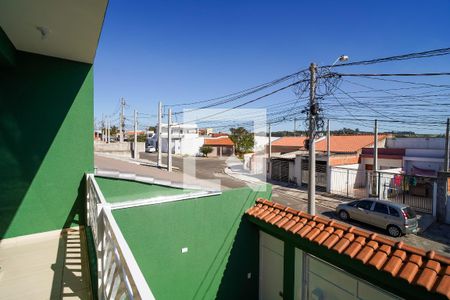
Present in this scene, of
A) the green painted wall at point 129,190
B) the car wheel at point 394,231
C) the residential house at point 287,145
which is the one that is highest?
the residential house at point 287,145

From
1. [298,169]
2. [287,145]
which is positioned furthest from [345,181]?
[287,145]

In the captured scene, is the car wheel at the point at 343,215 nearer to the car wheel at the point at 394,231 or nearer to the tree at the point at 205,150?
the car wheel at the point at 394,231

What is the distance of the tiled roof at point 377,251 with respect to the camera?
273 cm

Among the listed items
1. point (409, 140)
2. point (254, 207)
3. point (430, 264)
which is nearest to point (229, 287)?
point (254, 207)

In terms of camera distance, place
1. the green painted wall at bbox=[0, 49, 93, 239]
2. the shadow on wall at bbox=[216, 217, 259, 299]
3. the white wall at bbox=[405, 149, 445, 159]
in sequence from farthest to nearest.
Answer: the white wall at bbox=[405, 149, 445, 159], the shadow on wall at bbox=[216, 217, 259, 299], the green painted wall at bbox=[0, 49, 93, 239]

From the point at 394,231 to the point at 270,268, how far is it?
7.76 metres

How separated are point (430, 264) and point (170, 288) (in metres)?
4.06

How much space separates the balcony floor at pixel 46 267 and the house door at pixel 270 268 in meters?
3.43

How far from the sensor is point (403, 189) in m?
14.1

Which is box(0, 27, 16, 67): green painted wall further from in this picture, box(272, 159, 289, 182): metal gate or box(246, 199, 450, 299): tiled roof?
box(272, 159, 289, 182): metal gate

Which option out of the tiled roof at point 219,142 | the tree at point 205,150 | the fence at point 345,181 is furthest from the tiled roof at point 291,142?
the fence at point 345,181

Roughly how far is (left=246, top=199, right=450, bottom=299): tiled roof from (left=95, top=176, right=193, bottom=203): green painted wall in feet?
6.97

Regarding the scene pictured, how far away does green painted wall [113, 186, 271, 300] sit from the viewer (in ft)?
14.4

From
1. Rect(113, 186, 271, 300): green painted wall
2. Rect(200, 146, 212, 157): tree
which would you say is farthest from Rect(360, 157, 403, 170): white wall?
Rect(200, 146, 212, 157): tree
